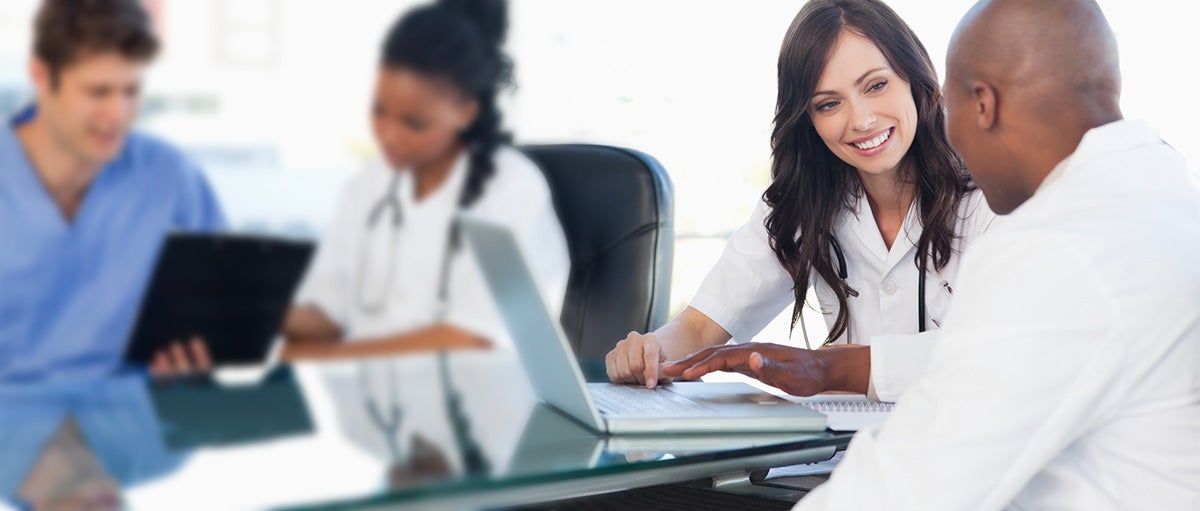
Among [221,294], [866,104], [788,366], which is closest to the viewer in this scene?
[221,294]

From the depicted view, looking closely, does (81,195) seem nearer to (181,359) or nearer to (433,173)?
(181,359)

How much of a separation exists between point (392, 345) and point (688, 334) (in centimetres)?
88

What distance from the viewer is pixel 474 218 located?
104 cm

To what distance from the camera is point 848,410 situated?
120cm

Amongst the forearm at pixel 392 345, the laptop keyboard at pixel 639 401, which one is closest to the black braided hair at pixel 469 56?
the forearm at pixel 392 345

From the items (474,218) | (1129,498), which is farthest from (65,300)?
(1129,498)

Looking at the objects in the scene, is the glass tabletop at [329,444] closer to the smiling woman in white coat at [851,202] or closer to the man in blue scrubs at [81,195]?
the man in blue scrubs at [81,195]

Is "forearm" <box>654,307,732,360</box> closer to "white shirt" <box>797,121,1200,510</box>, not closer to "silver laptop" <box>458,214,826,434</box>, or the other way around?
"silver laptop" <box>458,214,826,434</box>

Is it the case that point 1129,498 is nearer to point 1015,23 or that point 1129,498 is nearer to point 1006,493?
point 1006,493

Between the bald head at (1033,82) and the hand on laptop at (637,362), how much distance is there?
0.46 m

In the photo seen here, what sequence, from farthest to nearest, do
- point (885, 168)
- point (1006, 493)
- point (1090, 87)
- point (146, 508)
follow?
1. point (885, 168)
2. point (1090, 87)
3. point (1006, 493)
4. point (146, 508)

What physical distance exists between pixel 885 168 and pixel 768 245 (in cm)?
25

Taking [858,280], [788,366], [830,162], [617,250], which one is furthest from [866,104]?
[788,366]

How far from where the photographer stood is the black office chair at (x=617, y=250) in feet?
5.69
